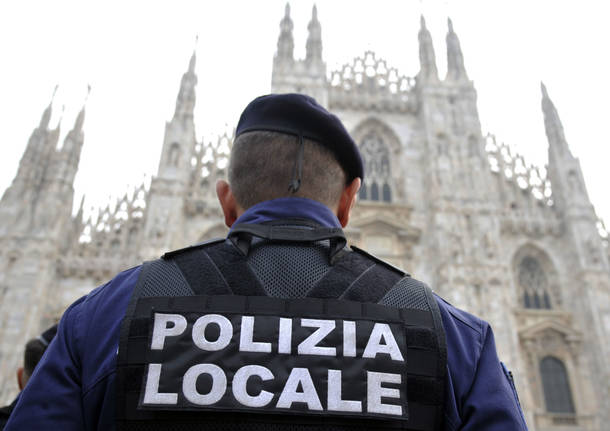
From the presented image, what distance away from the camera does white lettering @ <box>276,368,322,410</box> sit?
1.42 m

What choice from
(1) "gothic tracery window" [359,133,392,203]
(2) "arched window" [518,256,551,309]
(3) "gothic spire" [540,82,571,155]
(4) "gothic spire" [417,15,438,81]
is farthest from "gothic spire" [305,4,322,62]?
(2) "arched window" [518,256,551,309]

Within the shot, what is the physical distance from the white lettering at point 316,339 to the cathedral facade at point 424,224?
16.6 meters

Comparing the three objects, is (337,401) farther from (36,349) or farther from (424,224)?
(424,224)

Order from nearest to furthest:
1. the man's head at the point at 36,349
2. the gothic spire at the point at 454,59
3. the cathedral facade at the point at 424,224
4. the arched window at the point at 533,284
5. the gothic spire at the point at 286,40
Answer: the man's head at the point at 36,349 → the cathedral facade at the point at 424,224 → the arched window at the point at 533,284 → the gothic spire at the point at 286,40 → the gothic spire at the point at 454,59

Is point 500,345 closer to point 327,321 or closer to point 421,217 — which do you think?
point 421,217

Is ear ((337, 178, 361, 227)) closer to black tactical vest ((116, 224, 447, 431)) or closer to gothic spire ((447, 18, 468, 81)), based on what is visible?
black tactical vest ((116, 224, 447, 431))

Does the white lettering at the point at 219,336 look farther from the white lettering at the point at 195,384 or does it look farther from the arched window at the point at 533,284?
the arched window at the point at 533,284

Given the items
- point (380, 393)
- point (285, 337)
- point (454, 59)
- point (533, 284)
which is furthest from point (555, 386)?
point (285, 337)

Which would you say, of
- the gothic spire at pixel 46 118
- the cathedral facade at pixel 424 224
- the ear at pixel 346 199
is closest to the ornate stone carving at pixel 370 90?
the cathedral facade at pixel 424 224

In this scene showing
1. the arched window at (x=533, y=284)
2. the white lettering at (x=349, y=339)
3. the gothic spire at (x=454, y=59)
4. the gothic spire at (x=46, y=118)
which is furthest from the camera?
the gothic spire at (x=454, y=59)

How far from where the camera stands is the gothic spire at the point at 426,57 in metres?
23.0

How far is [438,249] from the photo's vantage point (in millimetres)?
18828

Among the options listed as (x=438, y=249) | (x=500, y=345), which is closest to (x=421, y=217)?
(x=438, y=249)

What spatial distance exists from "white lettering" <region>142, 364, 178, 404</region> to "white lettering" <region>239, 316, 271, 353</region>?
222mm
